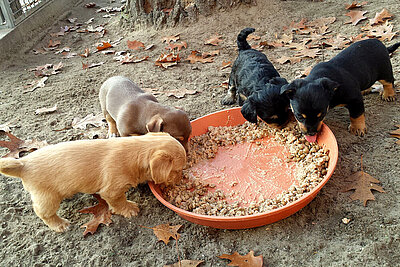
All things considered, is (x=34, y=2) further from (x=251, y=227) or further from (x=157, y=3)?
(x=251, y=227)

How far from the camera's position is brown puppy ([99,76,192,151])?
11.4 feet

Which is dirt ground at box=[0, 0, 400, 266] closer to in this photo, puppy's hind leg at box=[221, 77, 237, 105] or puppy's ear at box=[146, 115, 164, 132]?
puppy's hind leg at box=[221, 77, 237, 105]

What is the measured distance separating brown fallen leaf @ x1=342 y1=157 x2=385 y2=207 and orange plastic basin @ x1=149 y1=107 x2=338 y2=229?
0.29 metres

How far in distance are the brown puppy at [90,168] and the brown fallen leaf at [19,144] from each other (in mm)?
1327

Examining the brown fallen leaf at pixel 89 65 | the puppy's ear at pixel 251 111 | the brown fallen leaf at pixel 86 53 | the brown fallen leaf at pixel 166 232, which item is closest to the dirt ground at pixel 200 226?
the brown fallen leaf at pixel 166 232

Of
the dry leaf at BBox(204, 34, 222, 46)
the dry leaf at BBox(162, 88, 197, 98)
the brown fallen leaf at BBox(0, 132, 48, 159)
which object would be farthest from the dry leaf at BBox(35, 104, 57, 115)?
the dry leaf at BBox(204, 34, 222, 46)

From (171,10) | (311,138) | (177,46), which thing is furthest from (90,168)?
(171,10)

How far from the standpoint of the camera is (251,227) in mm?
2934

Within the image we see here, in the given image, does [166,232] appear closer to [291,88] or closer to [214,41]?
[291,88]

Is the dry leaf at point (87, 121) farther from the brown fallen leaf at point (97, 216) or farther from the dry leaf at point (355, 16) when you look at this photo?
the dry leaf at point (355, 16)

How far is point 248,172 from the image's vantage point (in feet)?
11.9

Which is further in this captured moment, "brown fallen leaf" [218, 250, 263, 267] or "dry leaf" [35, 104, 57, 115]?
"dry leaf" [35, 104, 57, 115]

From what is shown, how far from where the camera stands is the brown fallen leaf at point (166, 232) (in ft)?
9.62

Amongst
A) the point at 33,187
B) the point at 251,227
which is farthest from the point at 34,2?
the point at 251,227
